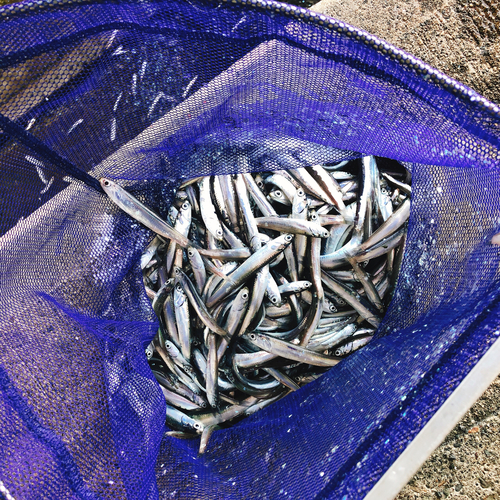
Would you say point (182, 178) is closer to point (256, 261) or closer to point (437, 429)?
point (256, 261)

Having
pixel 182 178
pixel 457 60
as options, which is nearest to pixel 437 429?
pixel 182 178

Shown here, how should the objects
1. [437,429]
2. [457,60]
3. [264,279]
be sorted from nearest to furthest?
[437,429], [264,279], [457,60]

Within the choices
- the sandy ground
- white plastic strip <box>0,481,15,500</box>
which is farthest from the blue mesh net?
the sandy ground

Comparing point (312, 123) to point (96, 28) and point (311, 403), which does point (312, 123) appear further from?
point (311, 403)

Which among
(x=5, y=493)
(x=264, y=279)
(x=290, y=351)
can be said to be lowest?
(x=290, y=351)

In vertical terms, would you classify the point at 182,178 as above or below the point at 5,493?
above

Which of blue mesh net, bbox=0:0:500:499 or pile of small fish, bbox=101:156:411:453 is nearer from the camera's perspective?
blue mesh net, bbox=0:0:500:499

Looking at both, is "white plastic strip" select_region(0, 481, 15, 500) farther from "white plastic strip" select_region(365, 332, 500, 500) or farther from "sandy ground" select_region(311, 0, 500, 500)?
"sandy ground" select_region(311, 0, 500, 500)

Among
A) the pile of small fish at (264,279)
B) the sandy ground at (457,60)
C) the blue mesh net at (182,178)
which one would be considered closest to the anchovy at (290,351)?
the pile of small fish at (264,279)

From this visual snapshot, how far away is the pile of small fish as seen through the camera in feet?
5.86

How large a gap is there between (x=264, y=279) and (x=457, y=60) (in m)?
1.35

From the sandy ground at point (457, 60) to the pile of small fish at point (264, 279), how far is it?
19.8 inches

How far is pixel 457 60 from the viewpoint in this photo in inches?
77.2

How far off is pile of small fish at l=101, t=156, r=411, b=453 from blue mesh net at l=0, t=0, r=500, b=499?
134mm
